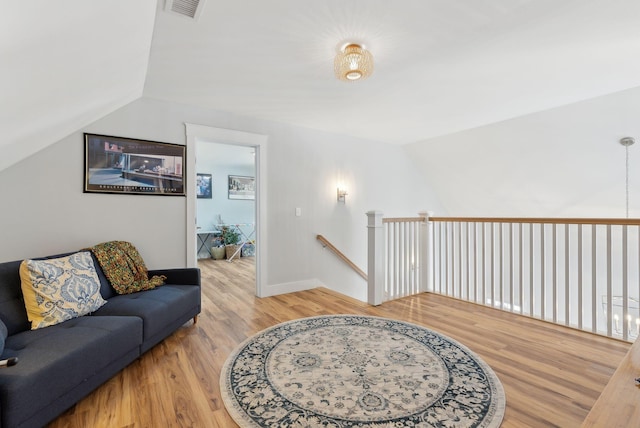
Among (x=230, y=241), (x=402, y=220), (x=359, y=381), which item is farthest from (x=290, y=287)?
(x=230, y=241)

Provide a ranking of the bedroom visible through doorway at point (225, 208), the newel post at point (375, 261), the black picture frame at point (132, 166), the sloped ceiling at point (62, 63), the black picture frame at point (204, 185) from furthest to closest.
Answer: the black picture frame at point (204, 185), the bedroom visible through doorway at point (225, 208), the newel post at point (375, 261), the black picture frame at point (132, 166), the sloped ceiling at point (62, 63)

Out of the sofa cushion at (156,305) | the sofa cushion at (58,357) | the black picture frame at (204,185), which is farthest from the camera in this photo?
the black picture frame at (204,185)

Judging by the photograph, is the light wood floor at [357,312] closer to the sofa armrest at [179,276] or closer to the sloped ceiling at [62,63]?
the sofa armrest at [179,276]

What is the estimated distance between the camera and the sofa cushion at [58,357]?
48.4 inches

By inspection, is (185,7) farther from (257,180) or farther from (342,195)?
(342,195)

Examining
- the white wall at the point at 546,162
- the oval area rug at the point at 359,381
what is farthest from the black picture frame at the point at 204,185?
the oval area rug at the point at 359,381

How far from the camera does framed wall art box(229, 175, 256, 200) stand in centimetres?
750

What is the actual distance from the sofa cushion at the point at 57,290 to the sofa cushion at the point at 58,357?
9 cm

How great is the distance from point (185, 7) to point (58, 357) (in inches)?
80.0

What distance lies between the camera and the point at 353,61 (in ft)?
6.94

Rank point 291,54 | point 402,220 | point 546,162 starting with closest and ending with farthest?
point 291,54 < point 402,220 < point 546,162

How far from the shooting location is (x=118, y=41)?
171cm

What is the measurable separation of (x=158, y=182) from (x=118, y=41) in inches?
61.2

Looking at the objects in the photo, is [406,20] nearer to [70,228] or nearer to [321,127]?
[321,127]
